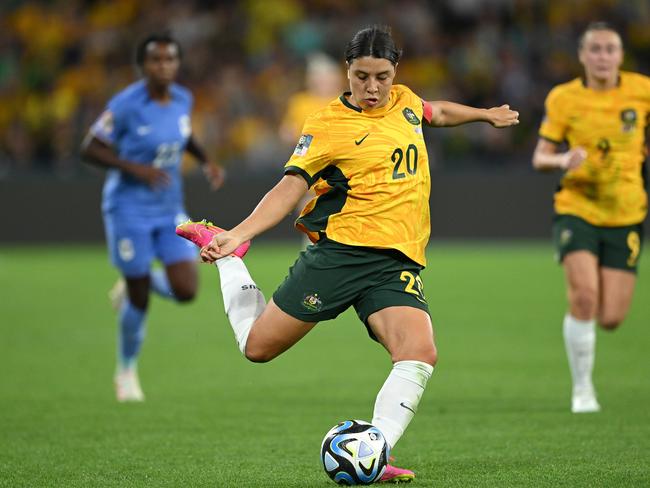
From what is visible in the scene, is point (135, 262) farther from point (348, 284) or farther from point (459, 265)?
point (459, 265)

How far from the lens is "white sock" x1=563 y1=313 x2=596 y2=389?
802 cm

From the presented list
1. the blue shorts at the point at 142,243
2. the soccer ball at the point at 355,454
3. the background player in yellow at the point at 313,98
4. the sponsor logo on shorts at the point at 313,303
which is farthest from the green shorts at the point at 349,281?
the background player in yellow at the point at 313,98

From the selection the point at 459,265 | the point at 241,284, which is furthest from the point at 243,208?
the point at 241,284

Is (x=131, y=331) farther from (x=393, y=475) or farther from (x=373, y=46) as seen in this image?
(x=373, y=46)

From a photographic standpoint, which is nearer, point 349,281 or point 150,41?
point 349,281

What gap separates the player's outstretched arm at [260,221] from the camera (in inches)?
222

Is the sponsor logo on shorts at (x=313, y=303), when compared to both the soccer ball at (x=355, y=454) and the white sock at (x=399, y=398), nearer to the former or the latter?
the white sock at (x=399, y=398)

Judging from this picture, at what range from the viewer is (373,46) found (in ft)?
18.4

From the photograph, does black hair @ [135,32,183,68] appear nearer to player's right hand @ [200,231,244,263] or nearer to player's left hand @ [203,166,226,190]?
player's left hand @ [203,166,226,190]

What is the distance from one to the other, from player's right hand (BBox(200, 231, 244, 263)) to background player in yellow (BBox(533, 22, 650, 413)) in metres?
3.03

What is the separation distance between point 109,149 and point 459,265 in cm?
1013

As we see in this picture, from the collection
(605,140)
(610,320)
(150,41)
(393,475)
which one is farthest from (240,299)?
(150,41)

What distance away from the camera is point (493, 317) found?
1350cm

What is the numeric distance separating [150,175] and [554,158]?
295 cm
